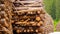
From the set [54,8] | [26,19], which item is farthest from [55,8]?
[26,19]

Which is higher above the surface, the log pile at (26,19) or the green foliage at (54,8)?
the log pile at (26,19)

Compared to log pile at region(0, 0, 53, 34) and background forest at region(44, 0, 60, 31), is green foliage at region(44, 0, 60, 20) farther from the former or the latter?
log pile at region(0, 0, 53, 34)

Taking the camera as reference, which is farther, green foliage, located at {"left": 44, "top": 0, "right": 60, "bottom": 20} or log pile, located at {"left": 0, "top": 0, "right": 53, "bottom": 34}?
green foliage, located at {"left": 44, "top": 0, "right": 60, "bottom": 20}

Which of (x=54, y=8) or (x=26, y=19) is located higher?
(x=26, y=19)

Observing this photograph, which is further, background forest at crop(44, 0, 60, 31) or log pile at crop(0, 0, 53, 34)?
background forest at crop(44, 0, 60, 31)

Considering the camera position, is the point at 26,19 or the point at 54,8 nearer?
the point at 26,19

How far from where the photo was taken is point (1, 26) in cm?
439

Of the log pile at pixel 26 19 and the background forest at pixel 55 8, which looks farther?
the background forest at pixel 55 8

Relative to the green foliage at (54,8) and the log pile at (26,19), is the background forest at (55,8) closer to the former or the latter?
the green foliage at (54,8)

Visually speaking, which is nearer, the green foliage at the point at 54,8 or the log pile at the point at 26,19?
the log pile at the point at 26,19

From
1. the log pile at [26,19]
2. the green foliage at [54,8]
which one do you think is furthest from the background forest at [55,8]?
the log pile at [26,19]

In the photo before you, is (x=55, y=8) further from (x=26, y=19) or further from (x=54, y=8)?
(x=26, y=19)

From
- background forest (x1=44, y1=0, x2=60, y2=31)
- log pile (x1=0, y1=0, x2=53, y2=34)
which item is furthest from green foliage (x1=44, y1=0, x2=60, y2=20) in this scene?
log pile (x1=0, y1=0, x2=53, y2=34)

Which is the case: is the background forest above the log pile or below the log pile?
below
